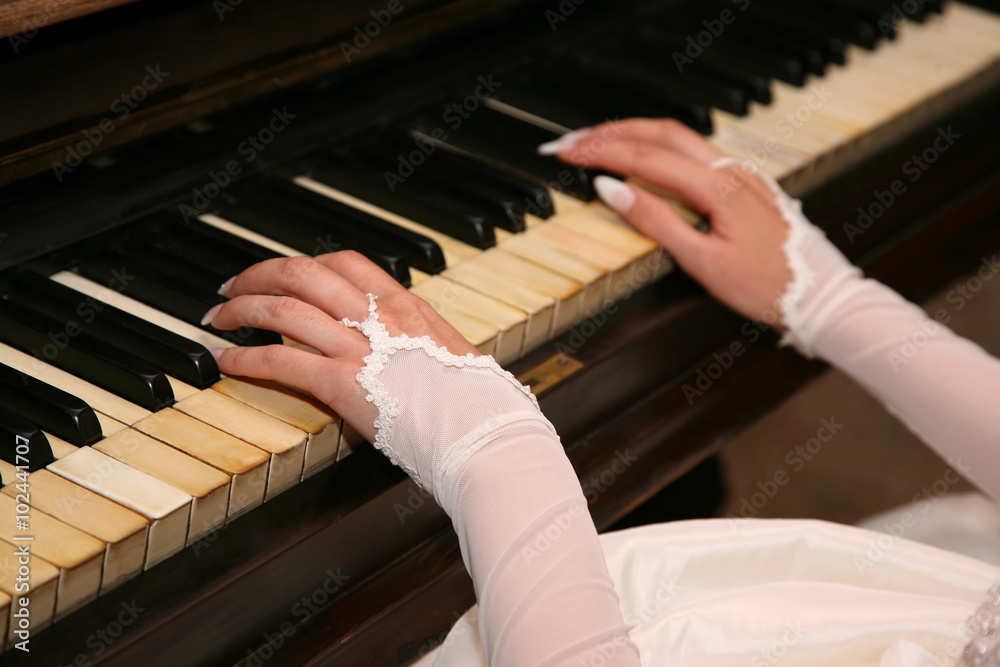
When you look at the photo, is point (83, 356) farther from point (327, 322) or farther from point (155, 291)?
point (327, 322)

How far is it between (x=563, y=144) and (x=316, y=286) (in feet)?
1.83

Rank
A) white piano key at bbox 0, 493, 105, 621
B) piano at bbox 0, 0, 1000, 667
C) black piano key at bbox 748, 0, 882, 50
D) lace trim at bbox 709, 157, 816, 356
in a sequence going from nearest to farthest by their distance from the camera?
white piano key at bbox 0, 493, 105, 621, piano at bbox 0, 0, 1000, 667, lace trim at bbox 709, 157, 816, 356, black piano key at bbox 748, 0, 882, 50

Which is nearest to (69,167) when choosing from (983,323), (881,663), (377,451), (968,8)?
(377,451)

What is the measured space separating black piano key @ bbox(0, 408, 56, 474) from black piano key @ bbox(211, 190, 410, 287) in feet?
1.31

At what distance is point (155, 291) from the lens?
1066 millimetres

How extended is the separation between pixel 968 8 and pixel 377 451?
1.69 metres

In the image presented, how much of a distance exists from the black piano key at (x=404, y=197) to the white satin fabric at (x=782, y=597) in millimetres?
405

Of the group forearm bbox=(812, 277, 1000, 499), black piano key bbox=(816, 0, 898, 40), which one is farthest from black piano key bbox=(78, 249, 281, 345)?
black piano key bbox=(816, 0, 898, 40)

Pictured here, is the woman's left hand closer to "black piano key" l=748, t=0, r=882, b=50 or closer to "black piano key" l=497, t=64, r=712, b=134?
"black piano key" l=497, t=64, r=712, b=134

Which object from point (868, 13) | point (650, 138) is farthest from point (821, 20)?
point (650, 138)

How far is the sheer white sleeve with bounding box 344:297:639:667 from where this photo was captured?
851 mm

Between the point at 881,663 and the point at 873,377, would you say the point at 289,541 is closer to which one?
the point at 881,663

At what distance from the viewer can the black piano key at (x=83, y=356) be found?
0.94 metres

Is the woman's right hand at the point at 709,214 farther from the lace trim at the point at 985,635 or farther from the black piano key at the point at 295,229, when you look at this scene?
the lace trim at the point at 985,635
